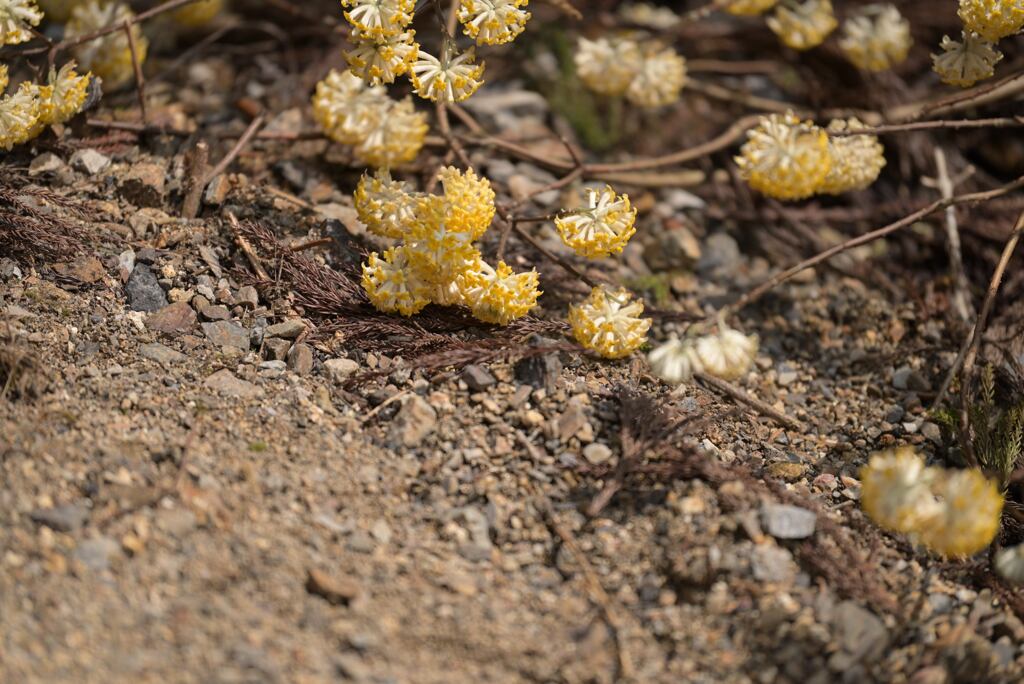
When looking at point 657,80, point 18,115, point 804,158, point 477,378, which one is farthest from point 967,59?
point 18,115

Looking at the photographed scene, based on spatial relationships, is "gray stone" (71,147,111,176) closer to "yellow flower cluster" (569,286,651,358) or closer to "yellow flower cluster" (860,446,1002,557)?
"yellow flower cluster" (569,286,651,358)

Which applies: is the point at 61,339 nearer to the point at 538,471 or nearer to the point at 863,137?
the point at 538,471

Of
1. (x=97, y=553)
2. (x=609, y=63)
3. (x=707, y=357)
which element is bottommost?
(x=97, y=553)

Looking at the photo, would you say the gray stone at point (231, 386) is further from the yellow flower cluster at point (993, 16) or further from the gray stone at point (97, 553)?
the yellow flower cluster at point (993, 16)

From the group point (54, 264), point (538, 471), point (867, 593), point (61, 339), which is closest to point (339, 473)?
point (538, 471)

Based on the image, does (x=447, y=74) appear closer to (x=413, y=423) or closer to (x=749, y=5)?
(x=413, y=423)

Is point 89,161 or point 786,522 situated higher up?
point 89,161

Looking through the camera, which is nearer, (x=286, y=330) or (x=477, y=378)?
(x=477, y=378)

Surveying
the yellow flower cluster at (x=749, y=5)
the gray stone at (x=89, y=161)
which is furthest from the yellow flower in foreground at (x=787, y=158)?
the gray stone at (x=89, y=161)
